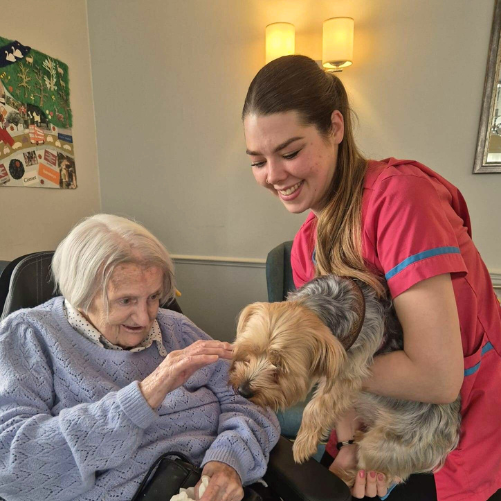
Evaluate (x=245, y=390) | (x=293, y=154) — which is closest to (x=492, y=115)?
(x=293, y=154)

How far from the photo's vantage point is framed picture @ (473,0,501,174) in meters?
2.18

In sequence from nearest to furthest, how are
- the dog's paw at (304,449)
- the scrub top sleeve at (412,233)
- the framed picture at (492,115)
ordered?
the scrub top sleeve at (412,233)
the dog's paw at (304,449)
the framed picture at (492,115)

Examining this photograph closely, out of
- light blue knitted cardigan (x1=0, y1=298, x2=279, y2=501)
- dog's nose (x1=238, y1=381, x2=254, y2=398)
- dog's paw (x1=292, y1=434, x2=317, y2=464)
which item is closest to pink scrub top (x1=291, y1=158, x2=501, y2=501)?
dog's paw (x1=292, y1=434, x2=317, y2=464)

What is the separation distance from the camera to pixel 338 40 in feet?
7.45

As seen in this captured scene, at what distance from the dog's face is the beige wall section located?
1896mm

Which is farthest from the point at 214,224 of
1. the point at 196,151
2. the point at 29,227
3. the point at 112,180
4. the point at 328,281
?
the point at 328,281

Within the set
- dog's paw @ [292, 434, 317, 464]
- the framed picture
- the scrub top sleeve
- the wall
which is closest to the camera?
the scrub top sleeve

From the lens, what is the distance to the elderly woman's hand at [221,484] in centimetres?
105

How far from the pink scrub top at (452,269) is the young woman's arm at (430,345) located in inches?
1.4

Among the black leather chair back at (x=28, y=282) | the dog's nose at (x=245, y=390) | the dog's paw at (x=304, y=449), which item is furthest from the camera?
the black leather chair back at (x=28, y=282)

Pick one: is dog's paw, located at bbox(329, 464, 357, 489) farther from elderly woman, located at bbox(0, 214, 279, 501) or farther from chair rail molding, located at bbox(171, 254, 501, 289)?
chair rail molding, located at bbox(171, 254, 501, 289)

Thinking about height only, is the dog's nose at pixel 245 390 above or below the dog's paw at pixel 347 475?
above

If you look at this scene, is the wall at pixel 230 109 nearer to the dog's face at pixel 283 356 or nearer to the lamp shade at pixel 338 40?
the lamp shade at pixel 338 40

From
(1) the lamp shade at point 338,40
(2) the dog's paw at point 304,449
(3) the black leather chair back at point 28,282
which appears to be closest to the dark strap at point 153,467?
(2) the dog's paw at point 304,449
